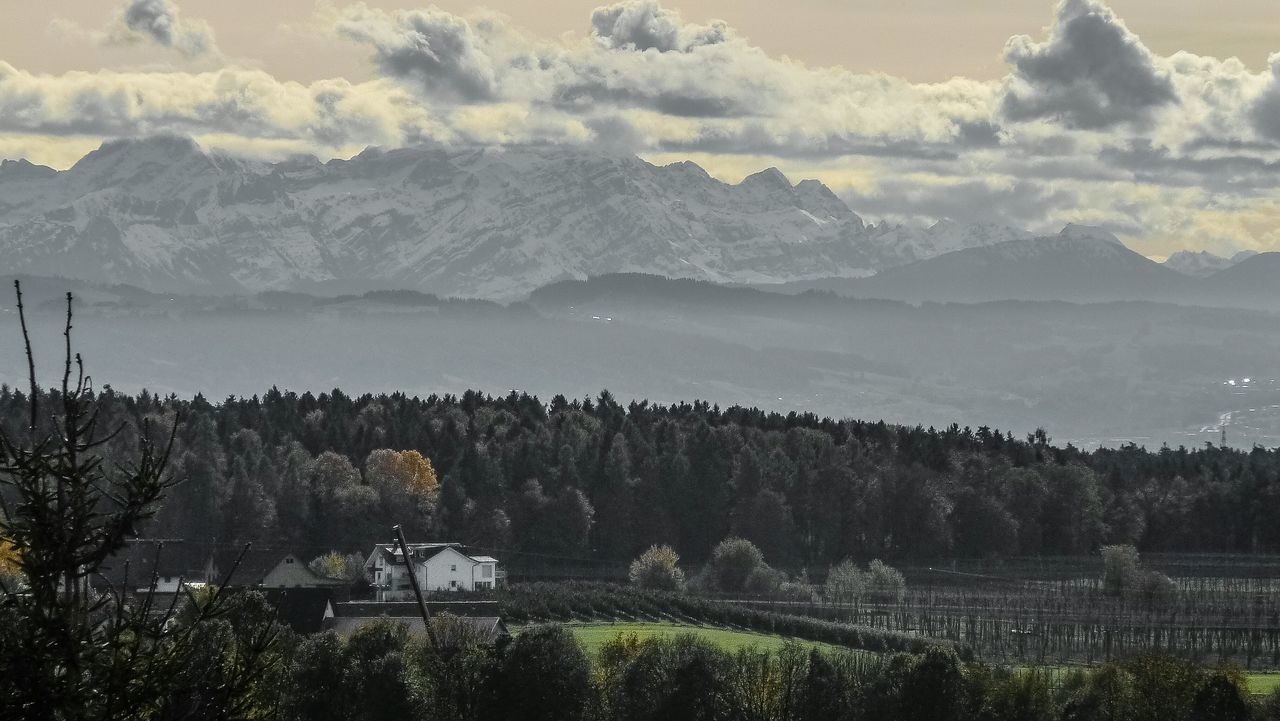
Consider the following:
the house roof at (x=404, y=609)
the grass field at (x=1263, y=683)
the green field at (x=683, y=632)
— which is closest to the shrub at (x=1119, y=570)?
the green field at (x=683, y=632)

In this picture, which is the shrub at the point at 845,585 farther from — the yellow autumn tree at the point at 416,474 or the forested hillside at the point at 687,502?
the yellow autumn tree at the point at 416,474

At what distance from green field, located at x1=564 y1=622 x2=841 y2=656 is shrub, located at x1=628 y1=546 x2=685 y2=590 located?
2683 cm

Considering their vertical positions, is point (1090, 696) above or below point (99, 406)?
below

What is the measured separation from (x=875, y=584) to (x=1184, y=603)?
804 inches

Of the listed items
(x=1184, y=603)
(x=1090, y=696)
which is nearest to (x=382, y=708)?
(x=1090, y=696)

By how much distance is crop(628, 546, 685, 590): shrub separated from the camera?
13575 centimetres

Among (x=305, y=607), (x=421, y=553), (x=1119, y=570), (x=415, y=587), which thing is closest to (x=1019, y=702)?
(x=415, y=587)

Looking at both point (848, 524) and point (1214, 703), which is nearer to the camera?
point (1214, 703)

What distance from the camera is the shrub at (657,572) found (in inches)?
5344

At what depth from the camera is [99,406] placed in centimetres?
1898

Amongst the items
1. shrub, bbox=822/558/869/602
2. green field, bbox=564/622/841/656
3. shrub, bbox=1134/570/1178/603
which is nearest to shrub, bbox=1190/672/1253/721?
green field, bbox=564/622/841/656

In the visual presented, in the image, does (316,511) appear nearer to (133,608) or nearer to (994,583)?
(994,583)

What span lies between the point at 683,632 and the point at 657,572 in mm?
40467

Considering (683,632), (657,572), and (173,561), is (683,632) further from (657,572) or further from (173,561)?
(173,561)
